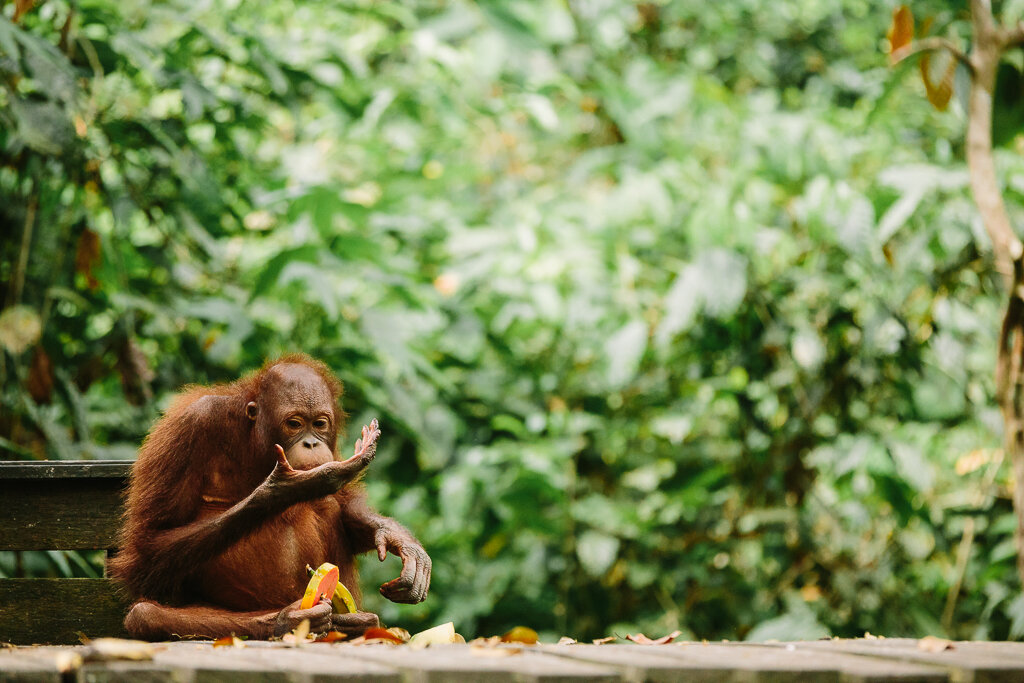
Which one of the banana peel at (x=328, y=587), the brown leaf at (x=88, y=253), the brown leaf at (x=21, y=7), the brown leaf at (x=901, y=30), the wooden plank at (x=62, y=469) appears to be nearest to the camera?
the banana peel at (x=328, y=587)

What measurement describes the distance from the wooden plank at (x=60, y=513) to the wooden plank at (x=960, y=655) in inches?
67.6

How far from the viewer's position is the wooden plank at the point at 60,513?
2527mm

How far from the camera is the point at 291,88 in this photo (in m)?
4.54

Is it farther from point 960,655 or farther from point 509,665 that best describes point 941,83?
point 509,665

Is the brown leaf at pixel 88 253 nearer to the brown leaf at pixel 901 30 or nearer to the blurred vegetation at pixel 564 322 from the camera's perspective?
the blurred vegetation at pixel 564 322

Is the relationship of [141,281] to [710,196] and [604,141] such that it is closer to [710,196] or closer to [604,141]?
[710,196]

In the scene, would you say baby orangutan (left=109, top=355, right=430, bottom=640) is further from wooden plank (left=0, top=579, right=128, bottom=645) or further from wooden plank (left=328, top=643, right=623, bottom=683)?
wooden plank (left=328, top=643, right=623, bottom=683)

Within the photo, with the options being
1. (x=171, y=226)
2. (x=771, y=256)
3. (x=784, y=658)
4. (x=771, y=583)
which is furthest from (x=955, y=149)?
(x=784, y=658)

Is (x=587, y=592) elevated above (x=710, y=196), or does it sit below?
below

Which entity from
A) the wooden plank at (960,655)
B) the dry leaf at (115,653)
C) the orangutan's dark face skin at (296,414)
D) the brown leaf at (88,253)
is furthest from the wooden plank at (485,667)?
the brown leaf at (88,253)

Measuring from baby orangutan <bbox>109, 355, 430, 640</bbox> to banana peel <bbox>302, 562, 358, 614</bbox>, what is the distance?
0.06 metres

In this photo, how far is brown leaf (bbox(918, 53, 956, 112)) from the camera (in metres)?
3.36

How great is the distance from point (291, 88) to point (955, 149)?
3612mm

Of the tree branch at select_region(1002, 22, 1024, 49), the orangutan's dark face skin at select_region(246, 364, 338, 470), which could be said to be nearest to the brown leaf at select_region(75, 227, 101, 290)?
the orangutan's dark face skin at select_region(246, 364, 338, 470)
